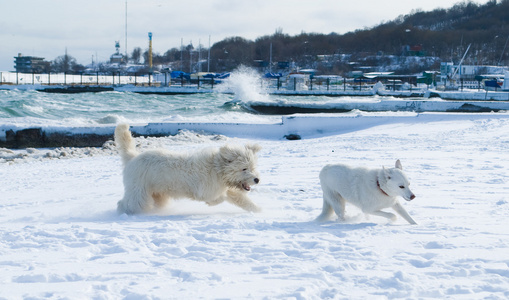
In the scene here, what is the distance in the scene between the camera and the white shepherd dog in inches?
229

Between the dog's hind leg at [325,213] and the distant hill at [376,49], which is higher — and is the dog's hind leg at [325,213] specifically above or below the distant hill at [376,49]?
below

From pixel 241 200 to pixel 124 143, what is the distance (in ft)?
5.37

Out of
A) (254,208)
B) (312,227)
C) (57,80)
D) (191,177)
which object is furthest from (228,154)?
(57,80)

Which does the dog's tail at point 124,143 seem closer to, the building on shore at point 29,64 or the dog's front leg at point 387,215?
the dog's front leg at point 387,215

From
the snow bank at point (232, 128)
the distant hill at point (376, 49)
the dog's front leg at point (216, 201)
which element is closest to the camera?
the dog's front leg at point (216, 201)

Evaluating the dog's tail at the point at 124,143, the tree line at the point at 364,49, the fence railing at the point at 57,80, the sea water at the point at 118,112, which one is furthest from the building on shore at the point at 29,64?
the dog's tail at the point at 124,143

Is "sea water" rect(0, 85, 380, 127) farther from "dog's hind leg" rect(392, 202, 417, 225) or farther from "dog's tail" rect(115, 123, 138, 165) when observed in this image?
"dog's hind leg" rect(392, 202, 417, 225)

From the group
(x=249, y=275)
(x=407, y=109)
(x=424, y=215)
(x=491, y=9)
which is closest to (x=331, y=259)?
(x=249, y=275)

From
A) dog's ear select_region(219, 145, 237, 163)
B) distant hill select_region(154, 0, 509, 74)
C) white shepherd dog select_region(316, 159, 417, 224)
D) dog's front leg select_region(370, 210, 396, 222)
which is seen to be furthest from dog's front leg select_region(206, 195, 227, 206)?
distant hill select_region(154, 0, 509, 74)

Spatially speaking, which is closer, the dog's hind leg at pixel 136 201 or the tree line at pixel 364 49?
the dog's hind leg at pixel 136 201

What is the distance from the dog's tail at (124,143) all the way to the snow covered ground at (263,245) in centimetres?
69

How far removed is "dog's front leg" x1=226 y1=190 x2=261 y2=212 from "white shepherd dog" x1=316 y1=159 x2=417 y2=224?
92 cm

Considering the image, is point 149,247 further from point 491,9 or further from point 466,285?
point 491,9

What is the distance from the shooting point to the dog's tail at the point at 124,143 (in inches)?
280
